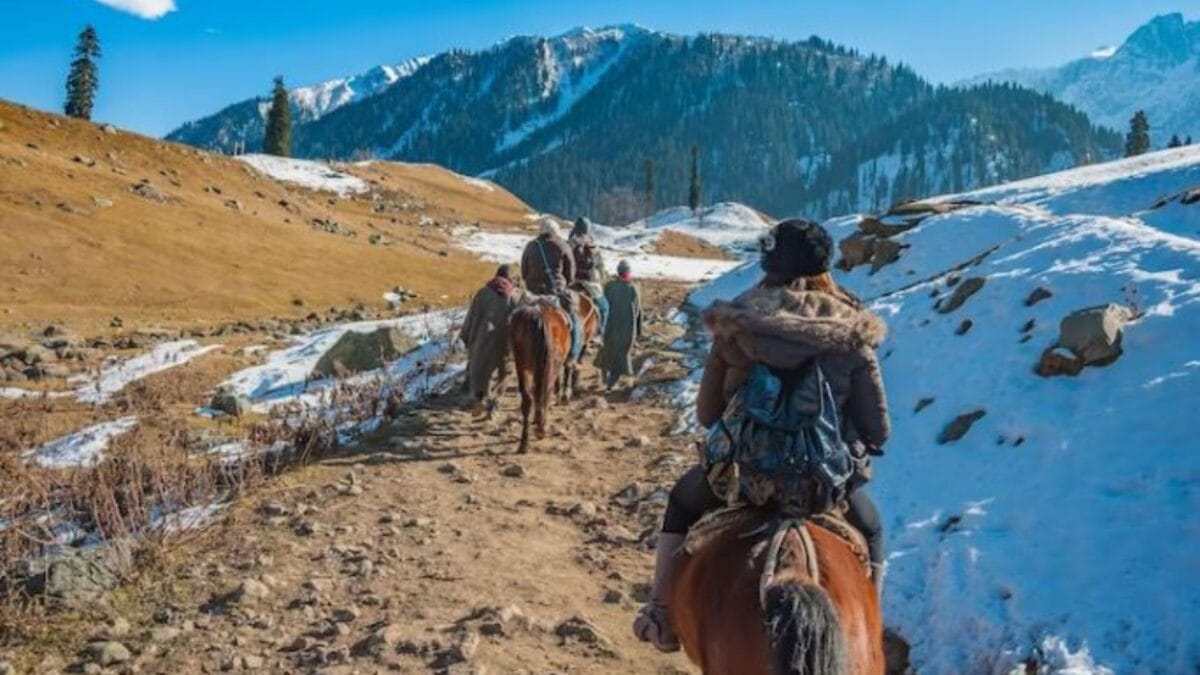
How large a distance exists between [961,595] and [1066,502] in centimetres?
115

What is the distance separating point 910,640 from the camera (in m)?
5.62

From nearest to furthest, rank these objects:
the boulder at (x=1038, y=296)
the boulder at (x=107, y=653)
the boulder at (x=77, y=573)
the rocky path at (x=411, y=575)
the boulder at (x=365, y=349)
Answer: the boulder at (x=107, y=653) → the rocky path at (x=411, y=575) → the boulder at (x=77, y=573) → the boulder at (x=1038, y=296) → the boulder at (x=365, y=349)

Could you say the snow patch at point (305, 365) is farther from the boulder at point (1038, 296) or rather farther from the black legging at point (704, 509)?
the black legging at point (704, 509)

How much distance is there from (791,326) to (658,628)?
181 centimetres

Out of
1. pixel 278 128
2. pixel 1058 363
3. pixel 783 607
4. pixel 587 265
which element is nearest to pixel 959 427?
pixel 1058 363

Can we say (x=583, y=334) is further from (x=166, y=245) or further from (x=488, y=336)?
(x=166, y=245)

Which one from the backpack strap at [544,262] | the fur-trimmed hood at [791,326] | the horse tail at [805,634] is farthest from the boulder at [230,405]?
the horse tail at [805,634]

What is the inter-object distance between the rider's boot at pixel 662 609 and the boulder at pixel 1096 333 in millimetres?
5360

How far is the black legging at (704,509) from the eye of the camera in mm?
4086

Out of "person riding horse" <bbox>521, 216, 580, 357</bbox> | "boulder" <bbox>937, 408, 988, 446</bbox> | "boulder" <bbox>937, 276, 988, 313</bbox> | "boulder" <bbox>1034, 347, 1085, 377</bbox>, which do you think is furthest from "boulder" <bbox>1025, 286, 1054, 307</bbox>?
"person riding horse" <bbox>521, 216, 580, 357</bbox>

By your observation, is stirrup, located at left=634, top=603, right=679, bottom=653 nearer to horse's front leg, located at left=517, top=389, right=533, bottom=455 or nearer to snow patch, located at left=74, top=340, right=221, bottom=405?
horse's front leg, located at left=517, top=389, right=533, bottom=455

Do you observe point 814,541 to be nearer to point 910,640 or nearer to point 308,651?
point 910,640

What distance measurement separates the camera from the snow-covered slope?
503 centimetres

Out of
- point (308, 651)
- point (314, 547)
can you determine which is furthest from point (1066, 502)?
point (314, 547)
